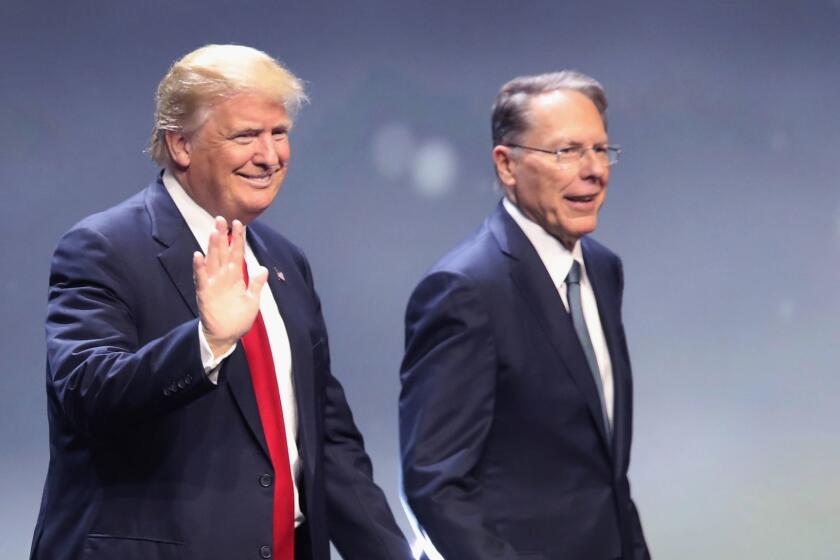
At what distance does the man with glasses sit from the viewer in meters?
3.06

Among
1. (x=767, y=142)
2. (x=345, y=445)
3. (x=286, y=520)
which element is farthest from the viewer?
(x=767, y=142)

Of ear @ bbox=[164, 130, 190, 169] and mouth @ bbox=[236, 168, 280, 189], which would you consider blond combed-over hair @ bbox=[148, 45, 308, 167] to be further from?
mouth @ bbox=[236, 168, 280, 189]

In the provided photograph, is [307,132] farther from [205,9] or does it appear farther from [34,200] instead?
[34,200]

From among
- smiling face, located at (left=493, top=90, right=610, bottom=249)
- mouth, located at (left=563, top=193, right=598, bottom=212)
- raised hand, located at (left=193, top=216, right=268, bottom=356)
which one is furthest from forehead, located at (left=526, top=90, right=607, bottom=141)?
raised hand, located at (left=193, top=216, right=268, bottom=356)

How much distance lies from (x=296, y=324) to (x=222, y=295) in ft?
1.68

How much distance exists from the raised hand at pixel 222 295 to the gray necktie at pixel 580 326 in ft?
3.18

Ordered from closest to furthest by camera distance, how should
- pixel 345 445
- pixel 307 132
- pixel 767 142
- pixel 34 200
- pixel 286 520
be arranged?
pixel 286 520 → pixel 345 445 → pixel 34 200 → pixel 307 132 → pixel 767 142

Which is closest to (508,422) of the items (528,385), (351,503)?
(528,385)

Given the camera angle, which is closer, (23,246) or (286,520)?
(286,520)

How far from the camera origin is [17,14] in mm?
4281

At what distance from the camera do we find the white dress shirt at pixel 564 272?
327 centimetres

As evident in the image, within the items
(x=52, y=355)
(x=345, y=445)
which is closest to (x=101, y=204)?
(x=345, y=445)

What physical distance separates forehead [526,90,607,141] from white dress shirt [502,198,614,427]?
188 mm

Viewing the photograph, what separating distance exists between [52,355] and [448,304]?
871 millimetres
